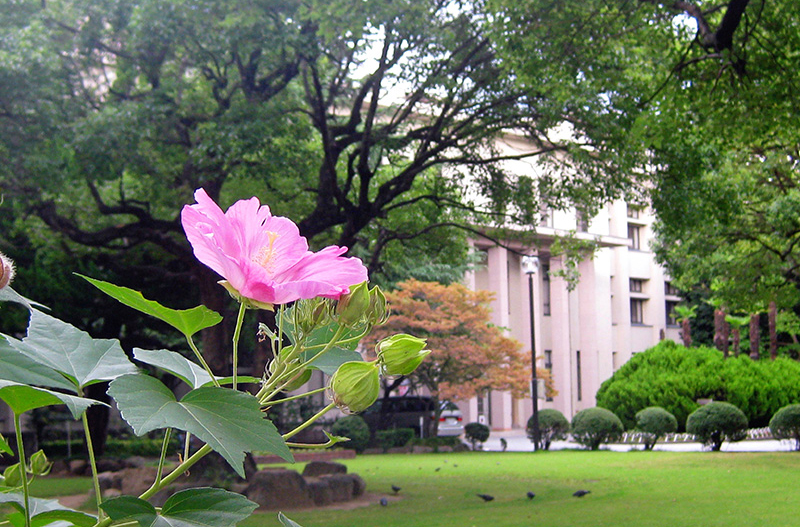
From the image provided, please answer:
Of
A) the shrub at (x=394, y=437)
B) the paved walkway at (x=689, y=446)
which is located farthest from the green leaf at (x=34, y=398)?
the shrub at (x=394, y=437)

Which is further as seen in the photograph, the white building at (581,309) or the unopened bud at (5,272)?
the white building at (581,309)

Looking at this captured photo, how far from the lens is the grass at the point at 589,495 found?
8.81 m

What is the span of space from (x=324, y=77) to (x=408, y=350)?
11.2 metres

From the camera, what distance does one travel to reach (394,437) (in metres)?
22.0

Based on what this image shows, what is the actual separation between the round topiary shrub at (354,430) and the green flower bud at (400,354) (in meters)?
18.9

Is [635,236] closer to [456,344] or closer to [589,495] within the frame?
[456,344]

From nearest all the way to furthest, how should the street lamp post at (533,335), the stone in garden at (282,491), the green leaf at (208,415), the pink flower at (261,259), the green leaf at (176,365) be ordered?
1. the green leaf at (208,415)
2. the pink flower at (261,259)
3. the green leaf at (176,365)
4. the stone in garden at (282,491)
5. the street lamp post at (533,335)

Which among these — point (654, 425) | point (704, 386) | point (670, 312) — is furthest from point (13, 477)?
point (670, 312)

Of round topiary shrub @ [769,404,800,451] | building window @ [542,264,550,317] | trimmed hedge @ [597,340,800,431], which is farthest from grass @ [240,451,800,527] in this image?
building window @ [542,264,550,317]

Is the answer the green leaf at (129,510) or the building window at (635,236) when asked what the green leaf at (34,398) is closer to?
the green leaf at (129,510)

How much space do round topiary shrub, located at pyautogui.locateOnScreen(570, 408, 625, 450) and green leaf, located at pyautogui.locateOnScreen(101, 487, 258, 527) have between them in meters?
20.3

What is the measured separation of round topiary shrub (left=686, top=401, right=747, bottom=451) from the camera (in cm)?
1797

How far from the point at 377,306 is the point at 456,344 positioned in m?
21.6

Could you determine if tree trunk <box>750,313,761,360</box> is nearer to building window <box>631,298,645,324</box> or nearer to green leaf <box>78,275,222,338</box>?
building window <box>631,298,645,324</box>
